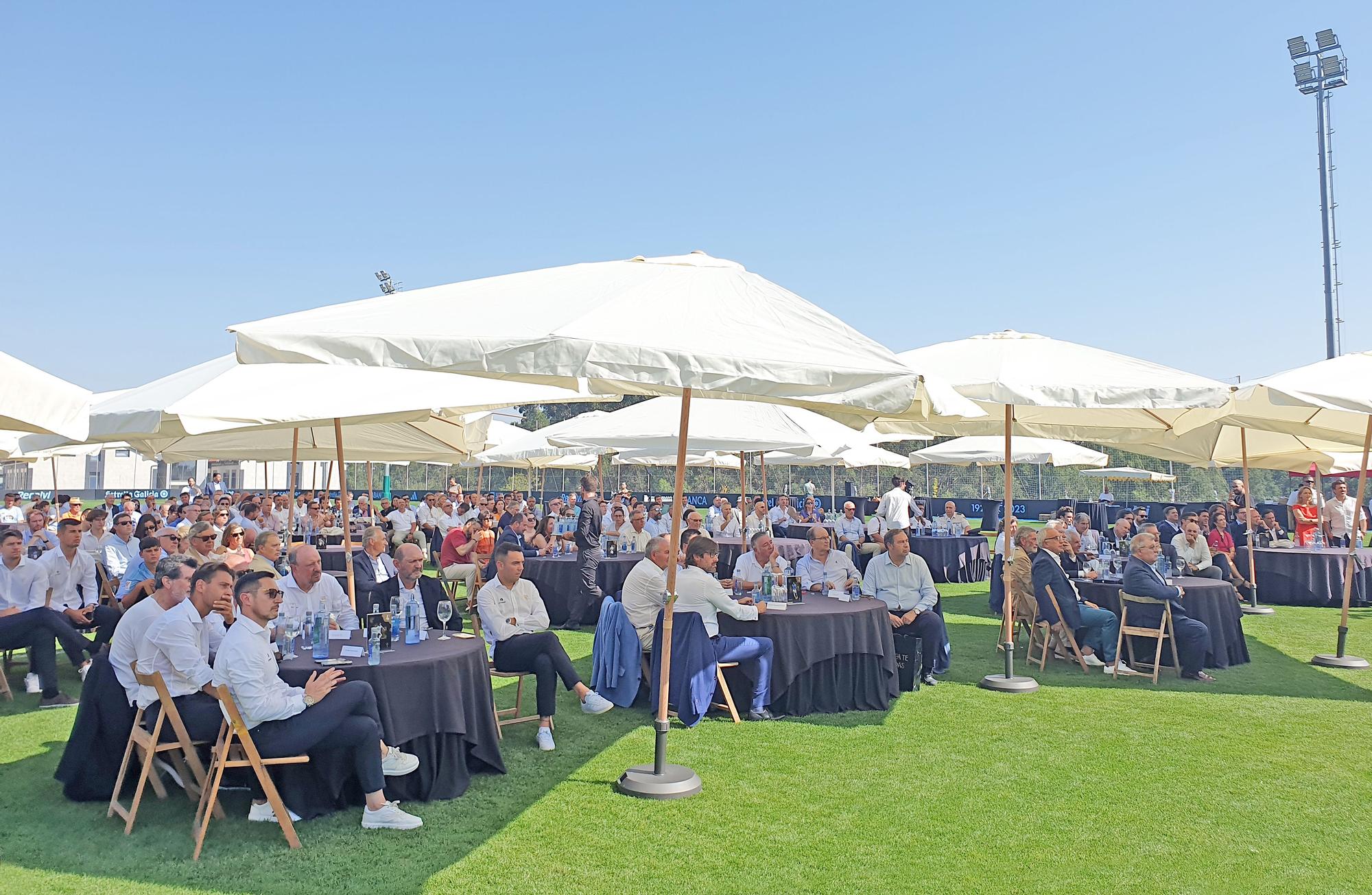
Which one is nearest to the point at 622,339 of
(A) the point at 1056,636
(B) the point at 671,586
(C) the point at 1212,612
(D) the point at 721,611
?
(B) the point at 671,586

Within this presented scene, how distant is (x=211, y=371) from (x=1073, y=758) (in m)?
6.87

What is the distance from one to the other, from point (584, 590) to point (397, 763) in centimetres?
641

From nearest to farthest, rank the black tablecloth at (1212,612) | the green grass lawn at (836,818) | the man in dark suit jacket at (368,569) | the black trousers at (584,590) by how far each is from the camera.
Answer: the green grass lawn at (836,818), the black tablecloth at (1212,612), the man in dark suit jacket at (368,569), the black trousers at (584,590)

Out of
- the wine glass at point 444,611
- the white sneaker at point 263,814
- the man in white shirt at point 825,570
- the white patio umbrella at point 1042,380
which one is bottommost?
the white sneaker at point 263,814

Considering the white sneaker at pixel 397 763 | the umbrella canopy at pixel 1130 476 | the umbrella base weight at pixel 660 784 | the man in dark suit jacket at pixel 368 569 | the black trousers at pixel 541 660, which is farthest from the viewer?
the umbrella canopy at pixel 1130 476

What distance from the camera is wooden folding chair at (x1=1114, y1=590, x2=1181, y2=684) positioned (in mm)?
9000

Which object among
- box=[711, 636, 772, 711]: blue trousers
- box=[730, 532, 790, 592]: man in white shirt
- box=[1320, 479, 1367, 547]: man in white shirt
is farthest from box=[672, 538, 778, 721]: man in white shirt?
box=[1320, 479, 1367, 547]: man in white shirt

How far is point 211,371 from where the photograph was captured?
762 centimetres

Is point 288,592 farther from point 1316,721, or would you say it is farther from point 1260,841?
point 1316,721

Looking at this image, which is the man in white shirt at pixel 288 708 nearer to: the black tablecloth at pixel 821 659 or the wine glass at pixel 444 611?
the wine glass at pixel 444 611

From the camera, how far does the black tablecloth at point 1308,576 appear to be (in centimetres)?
1412

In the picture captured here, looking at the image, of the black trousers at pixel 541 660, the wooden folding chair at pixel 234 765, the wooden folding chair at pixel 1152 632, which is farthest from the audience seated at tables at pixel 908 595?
the wooden folding chair at pixel 234 765

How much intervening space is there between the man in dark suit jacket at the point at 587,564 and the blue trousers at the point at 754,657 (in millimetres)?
4263

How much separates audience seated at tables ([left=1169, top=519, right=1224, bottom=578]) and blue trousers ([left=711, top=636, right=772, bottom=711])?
23.5 feet
